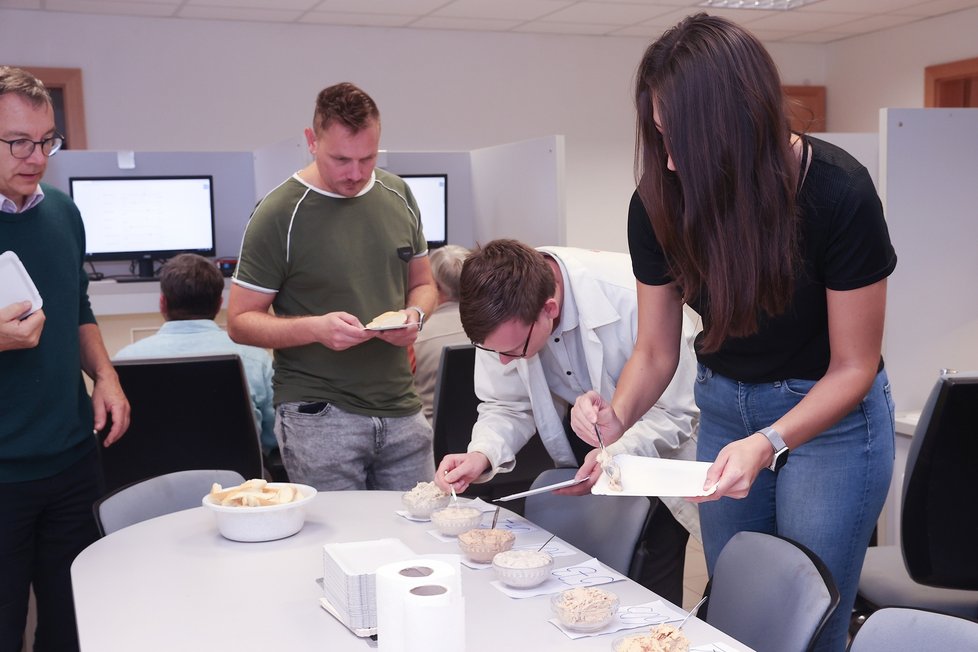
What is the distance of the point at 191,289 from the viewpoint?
3.28 m

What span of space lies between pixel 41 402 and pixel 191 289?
117 centimetres

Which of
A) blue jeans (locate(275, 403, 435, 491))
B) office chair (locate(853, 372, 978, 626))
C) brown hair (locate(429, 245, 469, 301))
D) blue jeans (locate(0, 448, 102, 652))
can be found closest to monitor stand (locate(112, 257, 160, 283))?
brown hair (locate(429, 245, 469, 301))

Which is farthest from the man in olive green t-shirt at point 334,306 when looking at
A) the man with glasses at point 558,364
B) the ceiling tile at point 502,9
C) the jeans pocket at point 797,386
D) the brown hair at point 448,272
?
the ceiling tile at point 502,9

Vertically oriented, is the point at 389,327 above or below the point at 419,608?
above

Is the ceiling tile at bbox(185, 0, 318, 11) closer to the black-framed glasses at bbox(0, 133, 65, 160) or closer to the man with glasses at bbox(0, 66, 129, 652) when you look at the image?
the man with glasses at bbox(0, 66, 129, 652)

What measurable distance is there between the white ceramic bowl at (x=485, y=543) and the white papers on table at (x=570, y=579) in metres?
0.08

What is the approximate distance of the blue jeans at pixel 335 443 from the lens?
2500 millimetres

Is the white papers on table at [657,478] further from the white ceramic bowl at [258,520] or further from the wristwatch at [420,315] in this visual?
the wristwatch at [420,315]

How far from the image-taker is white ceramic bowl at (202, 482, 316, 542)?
5.99 ft

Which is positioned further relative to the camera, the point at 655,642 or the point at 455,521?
the point at 455,521

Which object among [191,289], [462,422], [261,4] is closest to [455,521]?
[462,422]

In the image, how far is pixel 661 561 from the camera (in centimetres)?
206

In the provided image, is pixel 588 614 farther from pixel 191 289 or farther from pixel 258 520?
pixel 191 289

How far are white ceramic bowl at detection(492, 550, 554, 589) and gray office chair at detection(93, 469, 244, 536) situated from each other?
0.98m
